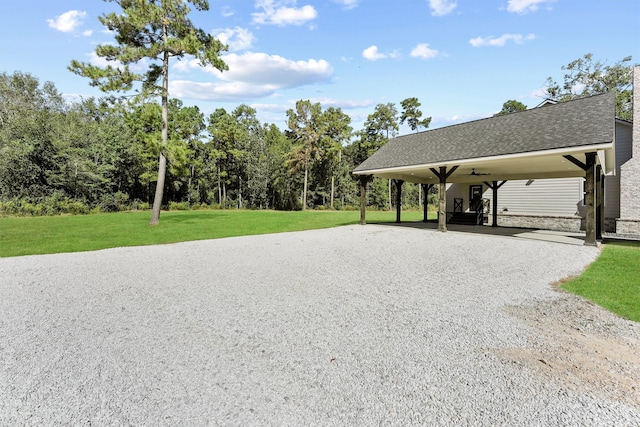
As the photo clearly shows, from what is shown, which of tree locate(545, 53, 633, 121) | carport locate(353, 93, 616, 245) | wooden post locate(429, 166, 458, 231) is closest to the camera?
carport locate(353, 93, 616, 245)

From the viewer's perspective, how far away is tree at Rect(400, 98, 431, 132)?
3869 centimetres

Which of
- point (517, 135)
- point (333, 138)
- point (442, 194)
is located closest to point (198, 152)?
point (333, 138)

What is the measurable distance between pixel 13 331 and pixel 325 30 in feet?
43.0

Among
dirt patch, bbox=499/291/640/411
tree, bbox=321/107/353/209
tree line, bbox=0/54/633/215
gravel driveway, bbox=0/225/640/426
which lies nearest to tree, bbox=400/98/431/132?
tree line, bbox=0/54/633/215

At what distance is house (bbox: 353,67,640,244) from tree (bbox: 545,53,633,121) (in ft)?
63.1

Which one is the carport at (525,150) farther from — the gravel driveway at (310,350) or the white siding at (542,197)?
the gravel driveway at (310,350)

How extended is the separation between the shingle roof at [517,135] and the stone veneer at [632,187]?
4.13 metres

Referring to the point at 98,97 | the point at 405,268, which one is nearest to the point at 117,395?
the point at 405,268

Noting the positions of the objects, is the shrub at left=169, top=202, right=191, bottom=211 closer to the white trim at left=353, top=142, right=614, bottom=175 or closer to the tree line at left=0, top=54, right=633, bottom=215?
the tree line at left=0, top=54, right=633, bottom=215

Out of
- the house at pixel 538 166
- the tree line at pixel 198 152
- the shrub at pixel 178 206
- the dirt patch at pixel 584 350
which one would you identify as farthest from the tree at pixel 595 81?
the shrub at pixel 178 206

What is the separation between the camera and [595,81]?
29.1 m

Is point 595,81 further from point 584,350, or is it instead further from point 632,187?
point 584,350

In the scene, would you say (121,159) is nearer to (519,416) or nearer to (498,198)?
(498,198)

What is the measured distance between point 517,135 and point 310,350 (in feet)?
36.1
